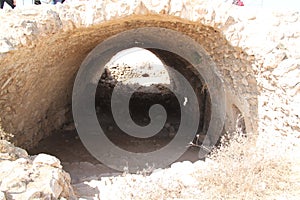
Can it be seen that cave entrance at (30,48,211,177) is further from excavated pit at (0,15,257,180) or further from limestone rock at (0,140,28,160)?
limestone rock at (0,140,28,160)

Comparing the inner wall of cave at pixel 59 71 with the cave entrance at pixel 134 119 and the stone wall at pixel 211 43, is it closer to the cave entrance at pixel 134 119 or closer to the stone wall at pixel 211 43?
the stone wall at pixel 211 43

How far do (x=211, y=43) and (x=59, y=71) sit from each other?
2797mm

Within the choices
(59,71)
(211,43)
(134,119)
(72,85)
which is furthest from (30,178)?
(134,119)

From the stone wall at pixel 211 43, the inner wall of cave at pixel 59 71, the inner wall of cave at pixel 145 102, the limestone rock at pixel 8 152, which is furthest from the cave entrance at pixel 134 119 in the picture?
the limestone rock at pixel 8 152

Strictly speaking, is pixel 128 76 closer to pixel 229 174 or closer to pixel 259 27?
pixel 259 27

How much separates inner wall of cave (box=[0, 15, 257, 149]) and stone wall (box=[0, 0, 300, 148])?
0.06ft

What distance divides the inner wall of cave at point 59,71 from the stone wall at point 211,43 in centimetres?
2

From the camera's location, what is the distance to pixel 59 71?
6.30m

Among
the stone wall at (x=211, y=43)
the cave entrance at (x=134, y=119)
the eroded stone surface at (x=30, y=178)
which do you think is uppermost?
the stone wall at (x=211, y=43)

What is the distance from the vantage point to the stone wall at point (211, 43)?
13.7 feet

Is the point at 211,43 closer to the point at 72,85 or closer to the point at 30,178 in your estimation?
the point at 30,178

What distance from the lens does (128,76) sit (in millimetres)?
12266

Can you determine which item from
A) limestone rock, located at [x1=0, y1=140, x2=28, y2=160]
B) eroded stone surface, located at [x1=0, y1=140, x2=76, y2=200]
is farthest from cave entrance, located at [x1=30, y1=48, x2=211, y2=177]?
eroded stone surface, located at [x1=0, y1=140, x2=76, y2=200]

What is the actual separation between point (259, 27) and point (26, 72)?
3232 millimetres
